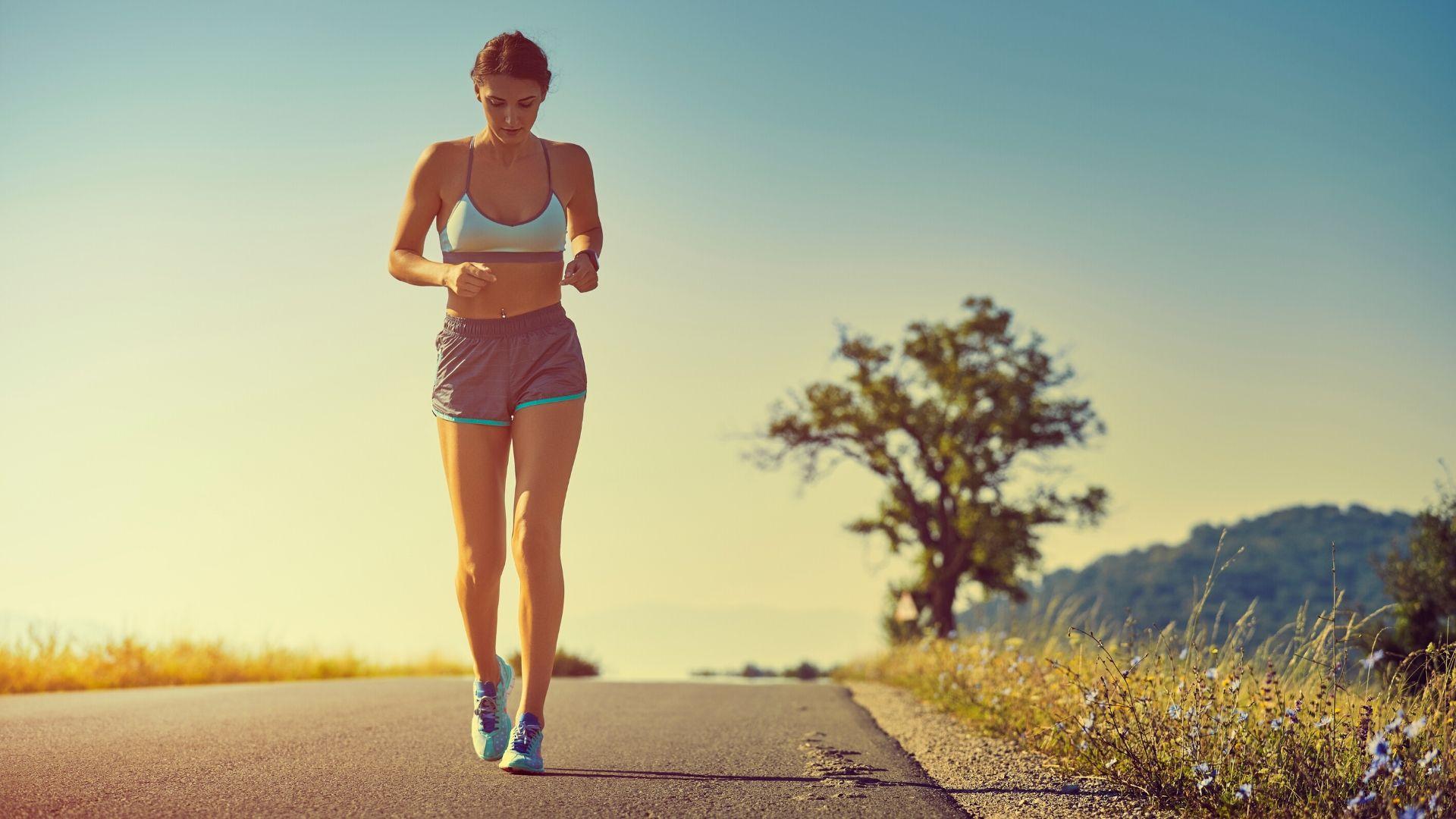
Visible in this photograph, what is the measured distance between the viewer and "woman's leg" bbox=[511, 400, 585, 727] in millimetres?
4172

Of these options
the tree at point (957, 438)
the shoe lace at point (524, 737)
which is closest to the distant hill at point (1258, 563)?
the tree at point (957, 438)

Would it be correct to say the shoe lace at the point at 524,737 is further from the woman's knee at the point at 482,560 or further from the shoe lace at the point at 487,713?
the woman's knee at the point at 482,560

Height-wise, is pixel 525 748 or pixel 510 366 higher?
pixel 510 366

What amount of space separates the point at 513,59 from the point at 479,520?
174 cm

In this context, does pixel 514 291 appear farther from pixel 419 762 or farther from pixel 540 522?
pixel 419 762

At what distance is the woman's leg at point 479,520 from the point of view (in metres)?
4.32

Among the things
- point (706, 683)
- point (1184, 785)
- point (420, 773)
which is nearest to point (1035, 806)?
point (1184, 785)

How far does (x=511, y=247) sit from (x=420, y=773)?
6.56 ft

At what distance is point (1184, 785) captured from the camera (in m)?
3.98

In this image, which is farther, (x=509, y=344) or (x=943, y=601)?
(x=943, y=601)

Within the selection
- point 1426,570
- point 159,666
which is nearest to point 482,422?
point 159,666

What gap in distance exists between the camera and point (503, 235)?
167 inches

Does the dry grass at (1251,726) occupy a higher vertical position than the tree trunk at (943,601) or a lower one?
lower

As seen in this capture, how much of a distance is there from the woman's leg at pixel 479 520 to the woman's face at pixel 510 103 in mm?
1127
